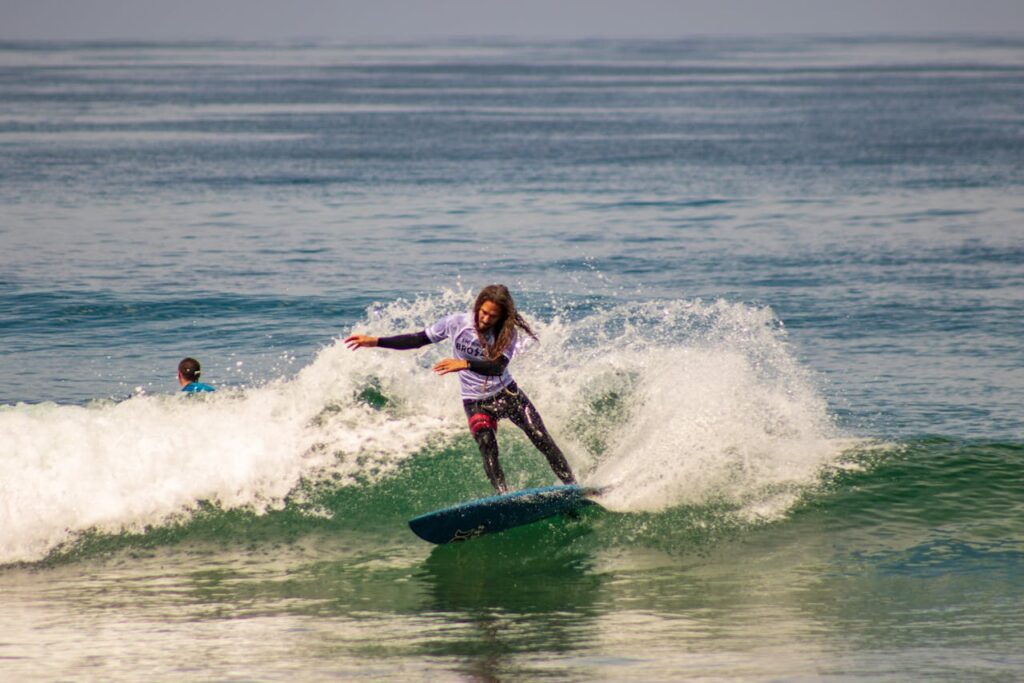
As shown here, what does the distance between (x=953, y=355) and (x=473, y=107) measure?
178 ft

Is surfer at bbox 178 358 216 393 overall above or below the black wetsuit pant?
above

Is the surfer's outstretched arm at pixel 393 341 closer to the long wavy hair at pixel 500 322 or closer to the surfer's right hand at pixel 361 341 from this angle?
the surfer's right hand at pixel 361 341

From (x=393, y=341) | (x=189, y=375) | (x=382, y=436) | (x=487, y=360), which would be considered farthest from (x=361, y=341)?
(x=189, y=375)

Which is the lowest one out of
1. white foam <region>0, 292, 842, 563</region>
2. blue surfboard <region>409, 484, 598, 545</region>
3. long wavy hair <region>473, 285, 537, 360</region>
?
blue surfboard <region>409, 484, 598, 545</region>

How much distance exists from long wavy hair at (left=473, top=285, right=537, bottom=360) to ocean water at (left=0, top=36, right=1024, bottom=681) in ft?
5.40

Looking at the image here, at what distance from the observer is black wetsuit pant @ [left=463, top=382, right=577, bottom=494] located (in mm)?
9930

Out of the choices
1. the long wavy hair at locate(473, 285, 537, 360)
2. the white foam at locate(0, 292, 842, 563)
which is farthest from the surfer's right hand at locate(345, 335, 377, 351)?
the white foam at locate(0, 292, 842, 563)

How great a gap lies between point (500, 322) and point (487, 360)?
33 cm

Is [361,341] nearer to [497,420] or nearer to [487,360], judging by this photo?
[487,360]

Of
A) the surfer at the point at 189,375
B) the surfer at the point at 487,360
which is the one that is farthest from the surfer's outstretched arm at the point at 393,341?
the surfer at the point at 189,375

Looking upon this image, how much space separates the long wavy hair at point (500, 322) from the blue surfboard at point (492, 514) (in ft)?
3.69

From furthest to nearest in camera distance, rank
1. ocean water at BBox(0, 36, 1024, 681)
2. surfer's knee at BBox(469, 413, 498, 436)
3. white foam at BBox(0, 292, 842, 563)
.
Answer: white foam at BBox(0, 292, 842, 563), surfer's knee at BBox(469, 413, 498, 436), ocean water at BBox(0, 36, 1024, 681)

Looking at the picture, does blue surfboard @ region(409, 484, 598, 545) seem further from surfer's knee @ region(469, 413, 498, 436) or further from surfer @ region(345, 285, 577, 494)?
surfer's knee @ region(469, 413, 498, 436)

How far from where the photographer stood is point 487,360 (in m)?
9.70
